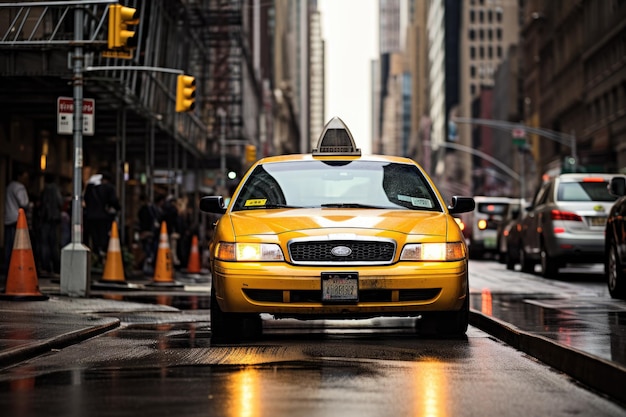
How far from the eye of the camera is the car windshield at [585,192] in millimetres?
22734

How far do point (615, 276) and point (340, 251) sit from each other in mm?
6976

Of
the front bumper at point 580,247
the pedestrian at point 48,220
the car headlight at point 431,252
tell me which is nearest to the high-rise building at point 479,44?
the front bumper at point 580,247

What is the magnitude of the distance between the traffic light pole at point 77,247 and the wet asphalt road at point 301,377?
458 cm

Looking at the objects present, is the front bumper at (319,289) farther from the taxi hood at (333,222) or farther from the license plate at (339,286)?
the taxi hood at (333,222)

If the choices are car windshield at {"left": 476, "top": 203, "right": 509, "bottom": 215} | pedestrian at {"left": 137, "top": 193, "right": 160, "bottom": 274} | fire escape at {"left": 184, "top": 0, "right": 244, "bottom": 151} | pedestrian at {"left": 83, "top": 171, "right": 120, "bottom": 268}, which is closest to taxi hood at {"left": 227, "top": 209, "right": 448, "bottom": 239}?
pedestrian at {"left": 83, "top": 171, "right": 120, "bottom": 268}

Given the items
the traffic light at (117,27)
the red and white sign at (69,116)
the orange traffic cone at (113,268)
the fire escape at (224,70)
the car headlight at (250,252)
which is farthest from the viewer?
the fire escape at (224,70)

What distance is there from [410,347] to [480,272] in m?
17.8

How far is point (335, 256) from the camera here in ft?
33.7

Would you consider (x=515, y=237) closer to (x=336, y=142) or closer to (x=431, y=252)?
(x=336, y=142)

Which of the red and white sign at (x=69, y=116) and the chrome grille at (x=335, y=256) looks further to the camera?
the red and white sign at (x=69, y=116)

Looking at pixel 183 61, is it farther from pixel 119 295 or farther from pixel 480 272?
pixel 119 295

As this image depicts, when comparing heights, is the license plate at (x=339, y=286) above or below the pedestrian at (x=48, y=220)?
below

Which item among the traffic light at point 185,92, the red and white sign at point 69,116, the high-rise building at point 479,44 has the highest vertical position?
the high-rise building at point 479,44

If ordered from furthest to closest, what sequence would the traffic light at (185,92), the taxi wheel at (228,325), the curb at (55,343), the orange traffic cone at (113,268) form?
1. the traffic light at (185,92)
2. the orange traffic cone at (113,268)
3. the taxi wheel at (228,325)
4. the curb at (55,343)
